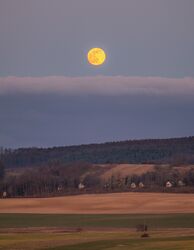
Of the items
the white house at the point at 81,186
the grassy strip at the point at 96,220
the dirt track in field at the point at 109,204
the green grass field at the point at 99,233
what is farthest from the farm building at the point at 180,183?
the green grass field at the point at 99,233

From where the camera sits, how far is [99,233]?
6988 centimetres

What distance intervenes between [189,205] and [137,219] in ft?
61.9

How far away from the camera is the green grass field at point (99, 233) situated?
2181 inches

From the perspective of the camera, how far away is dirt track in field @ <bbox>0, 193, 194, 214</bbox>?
342 feet

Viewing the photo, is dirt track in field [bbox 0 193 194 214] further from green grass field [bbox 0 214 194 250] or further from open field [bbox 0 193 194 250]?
green grass field [bbox 0 214 194 250]

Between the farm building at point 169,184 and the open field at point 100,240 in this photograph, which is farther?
the farm building at point 169,184

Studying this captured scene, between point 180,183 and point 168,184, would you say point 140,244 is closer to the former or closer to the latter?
point 168,184

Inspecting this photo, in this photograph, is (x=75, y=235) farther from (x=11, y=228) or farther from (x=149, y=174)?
(x=149, y=174)

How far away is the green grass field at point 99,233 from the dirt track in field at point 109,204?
9155mm

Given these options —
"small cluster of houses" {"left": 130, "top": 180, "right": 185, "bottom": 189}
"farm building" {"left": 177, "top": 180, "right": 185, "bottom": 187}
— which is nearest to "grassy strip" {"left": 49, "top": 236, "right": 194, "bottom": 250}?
"small cluster of houses" {"left": 130, "top": 180, "right": 185, "bottom": 189}

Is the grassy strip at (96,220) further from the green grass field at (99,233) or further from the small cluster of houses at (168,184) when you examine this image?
the small cluster of houses at (168,184)

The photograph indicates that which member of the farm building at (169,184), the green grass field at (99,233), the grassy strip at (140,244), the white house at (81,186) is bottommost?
the grassy strip at (140,244)

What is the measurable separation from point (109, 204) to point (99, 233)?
4198cm

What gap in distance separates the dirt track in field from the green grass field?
9155 mm
